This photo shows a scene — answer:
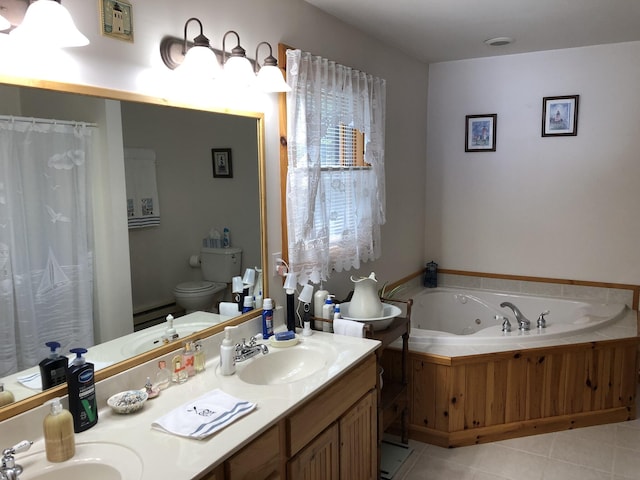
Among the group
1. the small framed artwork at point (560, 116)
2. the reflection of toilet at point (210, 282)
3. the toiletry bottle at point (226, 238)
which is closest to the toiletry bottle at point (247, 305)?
the reflection of toilet at point (210, 282)

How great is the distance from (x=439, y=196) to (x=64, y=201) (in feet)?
10.5

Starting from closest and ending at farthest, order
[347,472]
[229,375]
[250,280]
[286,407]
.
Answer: [286,407] < [229,375] < [347,472] < [250,280]

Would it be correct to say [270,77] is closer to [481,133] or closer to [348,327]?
[348,327]

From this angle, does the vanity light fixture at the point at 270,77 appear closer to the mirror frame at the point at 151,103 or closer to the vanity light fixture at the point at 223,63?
the vanity light fixture at the point at 223,63

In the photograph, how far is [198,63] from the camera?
6.14 feet

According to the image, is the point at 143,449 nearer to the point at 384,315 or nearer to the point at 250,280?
the point at 250,280

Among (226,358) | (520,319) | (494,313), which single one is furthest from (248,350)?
(494,313)

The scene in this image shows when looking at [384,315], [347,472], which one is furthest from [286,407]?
[384,315]

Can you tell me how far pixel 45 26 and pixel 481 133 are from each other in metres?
3.35

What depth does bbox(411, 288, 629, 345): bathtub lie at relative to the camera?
3.22 metres

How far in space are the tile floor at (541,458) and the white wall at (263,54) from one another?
1.07 m

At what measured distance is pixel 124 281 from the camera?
182 cm

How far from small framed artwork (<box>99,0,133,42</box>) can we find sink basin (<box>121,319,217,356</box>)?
1023 millimetres

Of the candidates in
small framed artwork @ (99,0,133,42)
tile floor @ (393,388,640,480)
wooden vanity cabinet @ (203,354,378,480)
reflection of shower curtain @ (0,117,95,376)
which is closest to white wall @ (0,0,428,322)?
small framed artwork @ (99,0,133,42)
